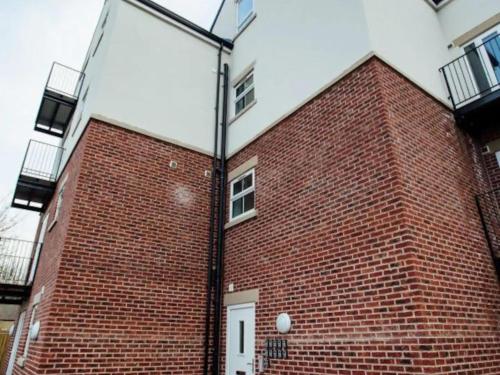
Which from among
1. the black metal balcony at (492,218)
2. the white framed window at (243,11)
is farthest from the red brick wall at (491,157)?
the white framed window at (243,11)

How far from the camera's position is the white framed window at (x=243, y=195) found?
8086 millimetres

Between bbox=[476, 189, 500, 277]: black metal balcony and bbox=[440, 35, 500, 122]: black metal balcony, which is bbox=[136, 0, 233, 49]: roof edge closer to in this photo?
bbox=[440, 35, 500, 122]: black metal balcony

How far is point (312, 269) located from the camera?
5762mm

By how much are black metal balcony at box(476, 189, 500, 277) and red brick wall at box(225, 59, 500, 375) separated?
0.91 ft

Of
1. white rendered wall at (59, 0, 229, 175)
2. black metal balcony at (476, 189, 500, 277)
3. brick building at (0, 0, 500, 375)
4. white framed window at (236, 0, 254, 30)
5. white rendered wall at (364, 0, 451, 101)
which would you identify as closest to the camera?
brick building at (0, 0, 500, 375)

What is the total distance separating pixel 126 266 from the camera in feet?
23.0

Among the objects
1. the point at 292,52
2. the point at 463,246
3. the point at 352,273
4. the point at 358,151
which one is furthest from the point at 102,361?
the point at 292,52

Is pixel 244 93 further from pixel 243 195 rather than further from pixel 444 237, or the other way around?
pixel 444 237

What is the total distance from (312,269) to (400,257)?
64.7 inches

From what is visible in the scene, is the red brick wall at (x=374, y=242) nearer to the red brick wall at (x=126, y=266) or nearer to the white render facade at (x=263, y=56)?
the white render facade at (x=263, y=56)

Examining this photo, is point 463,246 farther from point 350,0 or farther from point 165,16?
point 165,16

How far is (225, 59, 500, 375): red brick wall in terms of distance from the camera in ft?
14.4

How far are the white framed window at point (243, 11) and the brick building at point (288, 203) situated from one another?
2.00 ft

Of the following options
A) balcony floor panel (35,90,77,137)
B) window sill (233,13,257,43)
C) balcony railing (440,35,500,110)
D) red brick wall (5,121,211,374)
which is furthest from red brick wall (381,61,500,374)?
balcony floor panel (35,90,77,137)
